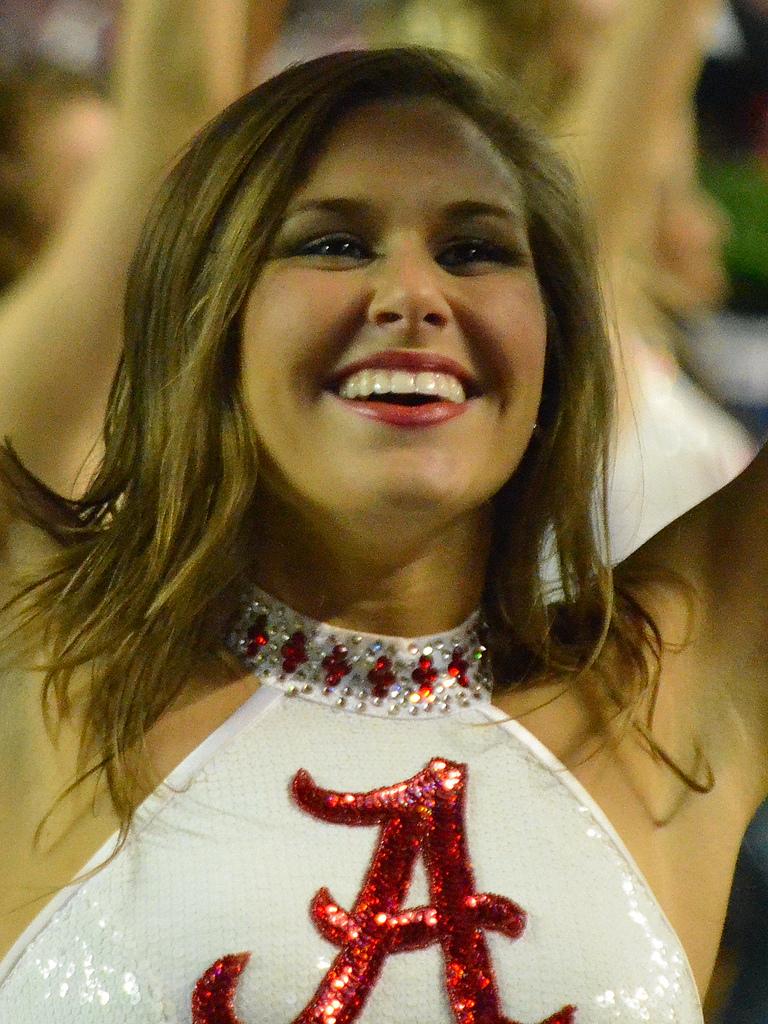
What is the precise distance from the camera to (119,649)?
3.00 feet

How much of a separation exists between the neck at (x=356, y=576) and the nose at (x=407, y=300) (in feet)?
0.45

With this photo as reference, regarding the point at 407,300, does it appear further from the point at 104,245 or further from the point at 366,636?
the point at 104,245

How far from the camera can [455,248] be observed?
92 centimetres

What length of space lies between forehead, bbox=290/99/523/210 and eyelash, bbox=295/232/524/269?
3 centimetres

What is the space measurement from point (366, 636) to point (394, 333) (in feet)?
0.65

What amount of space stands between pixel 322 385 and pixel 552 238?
0.21 metres

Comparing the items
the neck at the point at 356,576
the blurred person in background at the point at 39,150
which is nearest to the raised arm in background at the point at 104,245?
the blurred person in background at the point at 39,150

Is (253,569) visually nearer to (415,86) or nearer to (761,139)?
(415,86)

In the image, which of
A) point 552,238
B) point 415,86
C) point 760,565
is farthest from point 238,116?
point 760,565

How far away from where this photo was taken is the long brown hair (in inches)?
35.7

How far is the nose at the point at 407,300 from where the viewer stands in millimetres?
860

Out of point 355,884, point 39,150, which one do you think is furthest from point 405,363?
point 39,150

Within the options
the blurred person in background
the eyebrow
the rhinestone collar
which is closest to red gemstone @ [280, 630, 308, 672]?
the rhinestone collar

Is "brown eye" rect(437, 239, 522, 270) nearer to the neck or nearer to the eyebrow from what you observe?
the eyebrow
